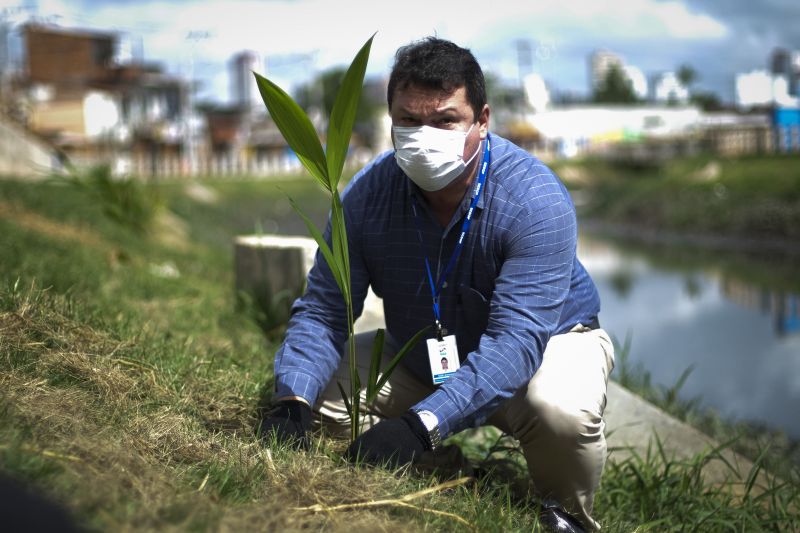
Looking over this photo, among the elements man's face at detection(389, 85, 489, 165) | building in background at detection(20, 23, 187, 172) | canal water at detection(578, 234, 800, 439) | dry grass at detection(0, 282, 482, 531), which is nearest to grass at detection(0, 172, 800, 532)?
dry grass at detection(0, 282, 482, 531)

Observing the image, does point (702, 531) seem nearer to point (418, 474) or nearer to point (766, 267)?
point (418, 474)

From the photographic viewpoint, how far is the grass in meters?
1.74

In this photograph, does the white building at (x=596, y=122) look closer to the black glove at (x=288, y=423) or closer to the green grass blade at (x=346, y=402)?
the green grass blade at (x=346, y=402)

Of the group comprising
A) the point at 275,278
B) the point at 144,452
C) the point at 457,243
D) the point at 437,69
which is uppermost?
the point at 437,69

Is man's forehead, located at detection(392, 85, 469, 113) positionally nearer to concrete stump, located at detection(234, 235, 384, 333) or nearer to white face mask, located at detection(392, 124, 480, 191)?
white face mask, located at detection(392, 124, 480, 191)

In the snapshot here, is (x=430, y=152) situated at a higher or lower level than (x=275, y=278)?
higher

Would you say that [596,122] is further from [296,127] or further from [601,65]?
[296,127]

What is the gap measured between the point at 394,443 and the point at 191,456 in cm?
47

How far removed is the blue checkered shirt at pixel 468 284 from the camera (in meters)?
2.32

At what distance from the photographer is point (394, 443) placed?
219 cm

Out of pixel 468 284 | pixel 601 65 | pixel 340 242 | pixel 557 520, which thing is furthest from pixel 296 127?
pixel 601 65

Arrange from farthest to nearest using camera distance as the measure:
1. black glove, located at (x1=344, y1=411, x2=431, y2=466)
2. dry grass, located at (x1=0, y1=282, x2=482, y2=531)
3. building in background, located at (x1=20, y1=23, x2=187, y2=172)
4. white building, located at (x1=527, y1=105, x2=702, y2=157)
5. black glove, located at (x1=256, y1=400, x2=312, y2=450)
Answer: white building, located at (x1=527, y1=105, x2=702, y2=157)
building in background, located at (x1=20, y1=23, x2=187, y2=172)
black glove, located at (x1=256, y1=400, x2=312, y2=450)
black glove, located at (x1=344, y1=411, x2=431, y2=466)
dry grass, located at (x1=0, y1=282, x2=482, y2=531)

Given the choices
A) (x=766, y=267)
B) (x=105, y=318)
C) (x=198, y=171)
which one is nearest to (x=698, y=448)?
(x=105, y=318)

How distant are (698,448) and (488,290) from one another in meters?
1.68
